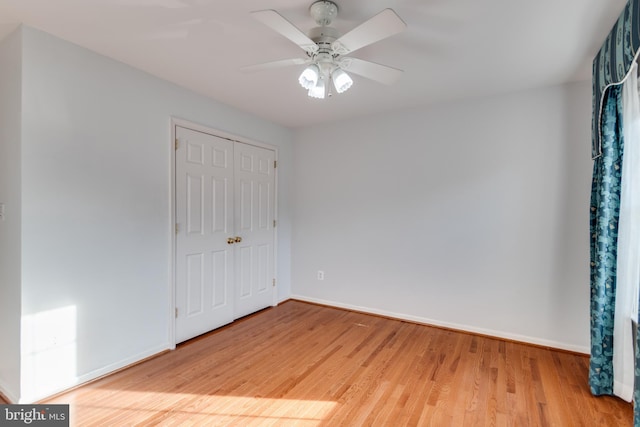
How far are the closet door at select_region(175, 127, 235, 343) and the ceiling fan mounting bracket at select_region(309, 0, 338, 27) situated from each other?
173 centimetres

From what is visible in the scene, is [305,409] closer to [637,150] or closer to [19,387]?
[19,387]

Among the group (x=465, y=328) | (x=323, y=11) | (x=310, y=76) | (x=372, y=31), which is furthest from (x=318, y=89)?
(x=465, y=328)

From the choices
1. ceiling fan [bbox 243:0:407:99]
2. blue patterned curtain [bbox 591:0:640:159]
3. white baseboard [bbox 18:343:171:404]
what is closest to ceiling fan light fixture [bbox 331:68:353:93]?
ceiling fan [bbox 243:0:407:99]

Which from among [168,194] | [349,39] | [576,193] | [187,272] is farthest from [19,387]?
[576,193]

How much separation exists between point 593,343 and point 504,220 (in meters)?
1.22

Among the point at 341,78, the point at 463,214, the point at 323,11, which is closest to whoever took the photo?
the point at 323,11

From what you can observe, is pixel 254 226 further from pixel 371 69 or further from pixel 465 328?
pixel 465 328

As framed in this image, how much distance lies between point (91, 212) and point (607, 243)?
3.55m

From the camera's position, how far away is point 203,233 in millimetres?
3094

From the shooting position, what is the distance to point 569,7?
1720 mm

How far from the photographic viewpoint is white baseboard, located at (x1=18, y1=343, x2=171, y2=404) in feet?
6.53

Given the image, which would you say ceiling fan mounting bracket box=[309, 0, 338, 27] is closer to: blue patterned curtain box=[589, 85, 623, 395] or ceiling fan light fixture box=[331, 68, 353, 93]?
ceiling fan light fixture box=[331, 68, 353, 93]

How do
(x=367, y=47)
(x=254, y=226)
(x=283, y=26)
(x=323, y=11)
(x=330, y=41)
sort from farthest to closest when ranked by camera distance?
(x=254, y=226)
(x=367, y=47)
(x=330, y=41)
(x=323, y=11)
(x=283, y=26)

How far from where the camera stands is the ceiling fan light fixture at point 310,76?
1.86m
